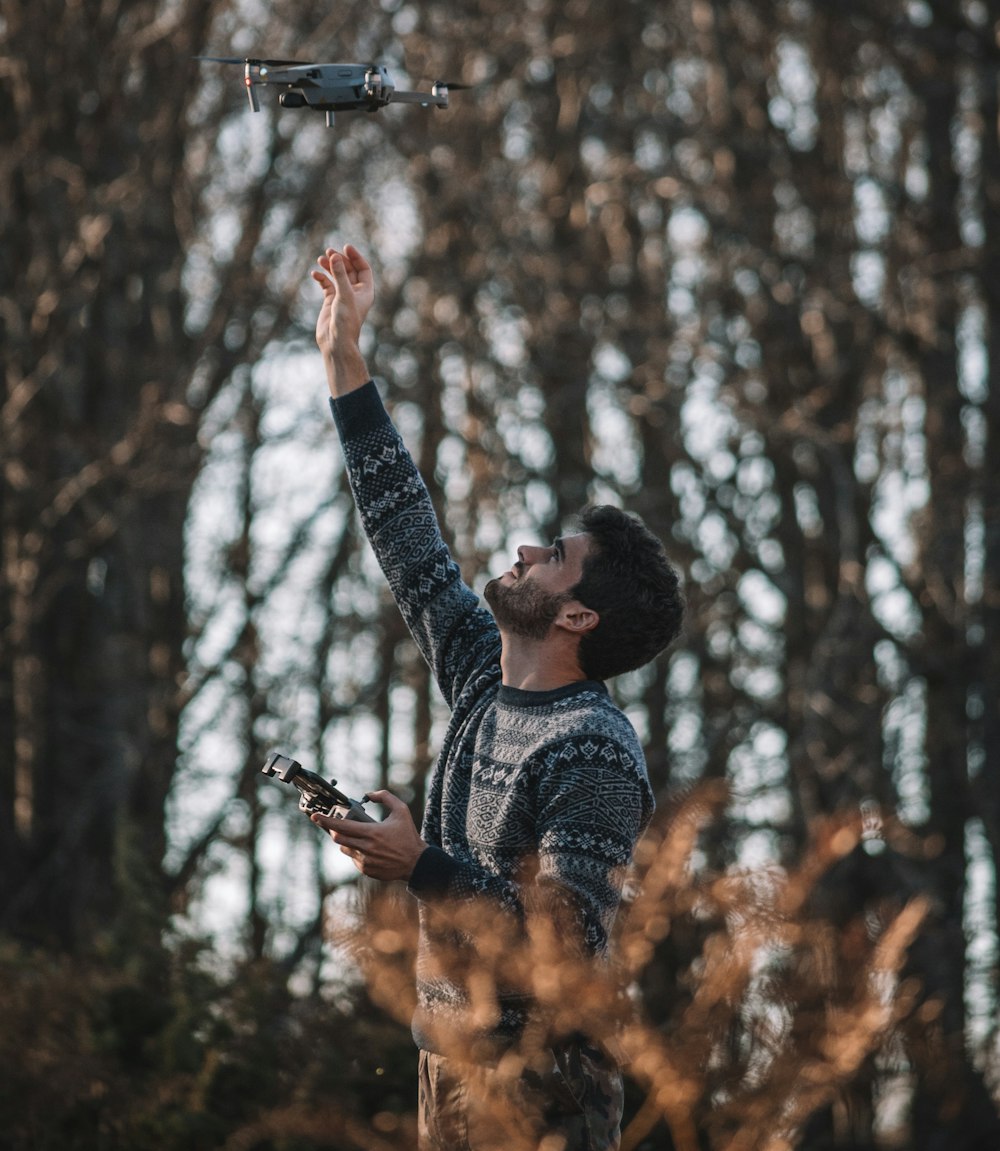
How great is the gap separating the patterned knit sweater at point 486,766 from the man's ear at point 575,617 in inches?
4.7

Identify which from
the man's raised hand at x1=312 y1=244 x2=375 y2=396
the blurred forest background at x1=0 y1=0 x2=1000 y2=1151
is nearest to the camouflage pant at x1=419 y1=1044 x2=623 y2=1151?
the man's raised hand at x1=312 y1=244 x2=375 y2=396

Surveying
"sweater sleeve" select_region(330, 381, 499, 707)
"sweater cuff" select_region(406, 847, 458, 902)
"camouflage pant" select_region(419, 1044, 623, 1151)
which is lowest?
"camouflage pant" select_region(419, 1044, 623, 1151)

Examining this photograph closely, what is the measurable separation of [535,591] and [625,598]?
0.19m

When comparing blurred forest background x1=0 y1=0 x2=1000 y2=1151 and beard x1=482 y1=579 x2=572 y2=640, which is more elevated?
blurred forest background x1=0 y1=0 x2=1000 y2=1151

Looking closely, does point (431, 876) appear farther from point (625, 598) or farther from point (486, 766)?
point (625, 598)

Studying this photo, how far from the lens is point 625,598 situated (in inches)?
141

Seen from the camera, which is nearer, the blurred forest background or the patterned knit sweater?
the patterned knit sweater

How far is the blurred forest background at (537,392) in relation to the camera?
10.0 m

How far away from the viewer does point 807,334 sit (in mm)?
11219

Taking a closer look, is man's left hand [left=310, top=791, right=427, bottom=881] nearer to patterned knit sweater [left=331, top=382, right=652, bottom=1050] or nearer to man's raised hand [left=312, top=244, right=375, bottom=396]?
patterned knit sweater [left=331, top=382, right=652, bottom=1050]

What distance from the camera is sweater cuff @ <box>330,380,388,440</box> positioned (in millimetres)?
3846

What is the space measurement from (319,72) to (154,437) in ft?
23.2

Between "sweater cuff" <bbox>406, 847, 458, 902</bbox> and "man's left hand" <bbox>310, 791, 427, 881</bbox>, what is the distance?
1 cm

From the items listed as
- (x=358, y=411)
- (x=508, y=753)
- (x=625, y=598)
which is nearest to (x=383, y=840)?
(x=508, y=753)
